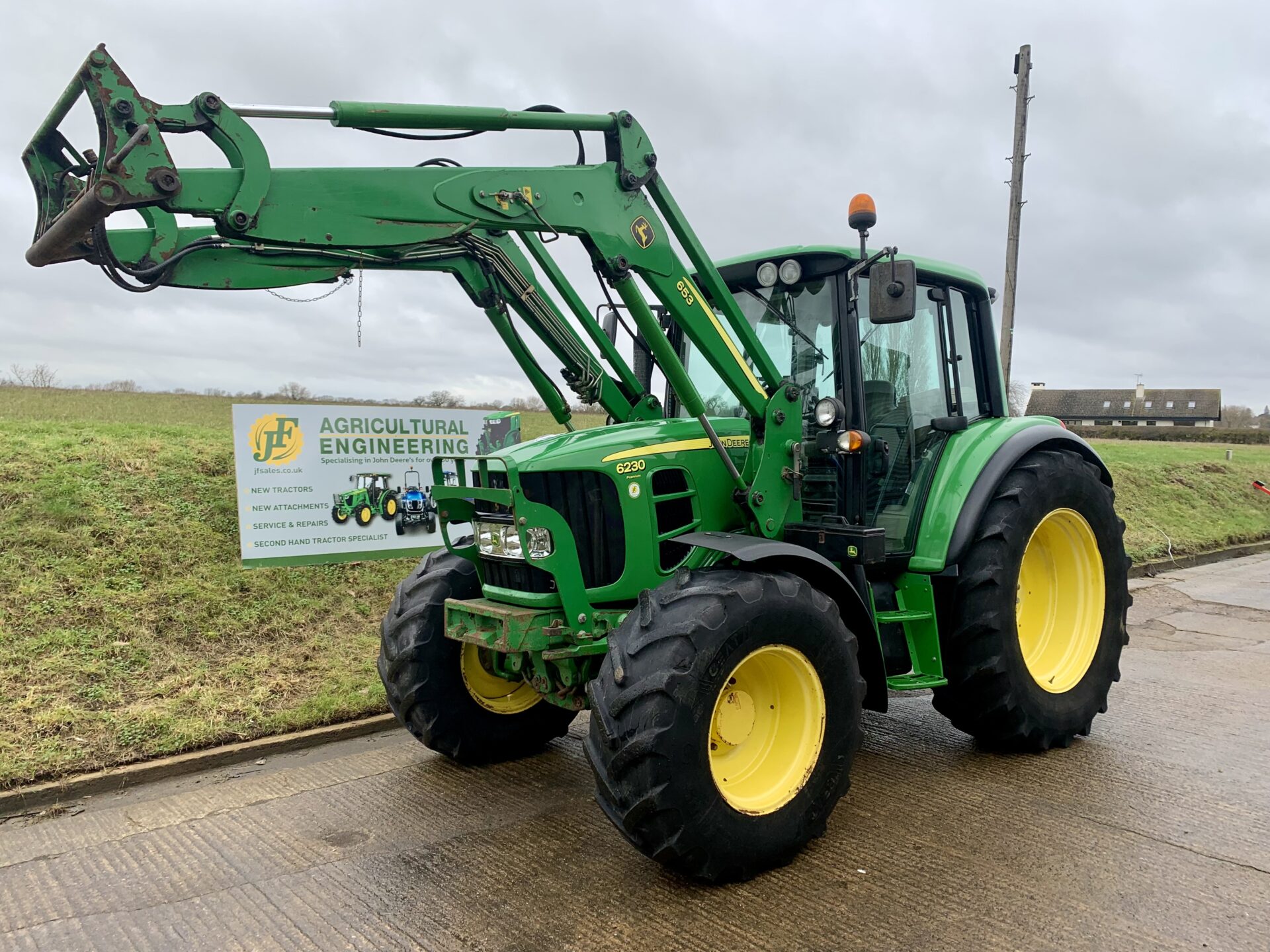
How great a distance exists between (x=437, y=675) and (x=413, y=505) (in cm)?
346

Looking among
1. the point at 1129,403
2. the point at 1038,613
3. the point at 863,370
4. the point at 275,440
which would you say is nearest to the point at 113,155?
the point at 863,370

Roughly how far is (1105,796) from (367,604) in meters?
5.13

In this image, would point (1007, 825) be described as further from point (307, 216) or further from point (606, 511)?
point (307, 216)

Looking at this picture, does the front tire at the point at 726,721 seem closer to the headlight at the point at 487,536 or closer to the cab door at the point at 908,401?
the headlight at the point at 487,536

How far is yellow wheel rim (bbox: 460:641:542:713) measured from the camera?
4457mm

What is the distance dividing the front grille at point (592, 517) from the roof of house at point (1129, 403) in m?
65.3

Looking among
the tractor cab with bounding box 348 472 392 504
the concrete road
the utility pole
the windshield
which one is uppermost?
the utility pole

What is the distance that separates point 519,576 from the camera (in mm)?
3914

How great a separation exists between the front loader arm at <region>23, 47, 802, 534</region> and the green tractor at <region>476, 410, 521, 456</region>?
378 cm

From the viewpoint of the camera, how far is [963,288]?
510 centimetres

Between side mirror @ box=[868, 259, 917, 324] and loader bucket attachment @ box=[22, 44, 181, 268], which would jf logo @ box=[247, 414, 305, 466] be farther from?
side mirror @ box=[868, 259, 917, 324]

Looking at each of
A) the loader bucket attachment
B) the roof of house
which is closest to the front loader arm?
the loader bucket attachment

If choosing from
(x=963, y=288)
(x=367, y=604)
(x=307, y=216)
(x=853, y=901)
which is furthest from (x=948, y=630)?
(x=367, y=604)

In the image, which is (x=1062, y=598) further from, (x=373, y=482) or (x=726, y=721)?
(x=373, y=482)
